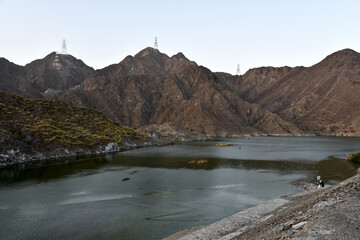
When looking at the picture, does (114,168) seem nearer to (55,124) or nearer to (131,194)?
(131,194)

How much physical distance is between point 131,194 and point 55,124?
205ft

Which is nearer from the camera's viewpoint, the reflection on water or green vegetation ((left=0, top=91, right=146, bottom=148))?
the reflection on water

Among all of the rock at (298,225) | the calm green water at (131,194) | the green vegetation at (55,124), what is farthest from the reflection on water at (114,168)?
the rock at (298,225)

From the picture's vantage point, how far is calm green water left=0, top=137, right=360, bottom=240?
966 inches

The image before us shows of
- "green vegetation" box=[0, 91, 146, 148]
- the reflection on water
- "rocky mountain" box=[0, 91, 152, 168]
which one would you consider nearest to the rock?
the reflection on water

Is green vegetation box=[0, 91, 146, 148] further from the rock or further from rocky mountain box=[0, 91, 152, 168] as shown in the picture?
the rock

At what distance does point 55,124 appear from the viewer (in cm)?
8938

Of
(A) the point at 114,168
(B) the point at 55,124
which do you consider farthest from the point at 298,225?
(B) the point at 55,124

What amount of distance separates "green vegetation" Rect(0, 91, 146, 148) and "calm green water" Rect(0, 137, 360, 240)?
16237 millimetres

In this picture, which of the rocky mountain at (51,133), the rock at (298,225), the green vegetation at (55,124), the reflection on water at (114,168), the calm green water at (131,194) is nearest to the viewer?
the rock at (298,225)

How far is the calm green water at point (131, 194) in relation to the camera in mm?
24547

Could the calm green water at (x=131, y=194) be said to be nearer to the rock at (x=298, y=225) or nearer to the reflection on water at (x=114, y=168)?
the reflection on water at (x=114, y=168)

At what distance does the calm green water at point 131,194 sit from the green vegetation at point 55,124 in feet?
53.3

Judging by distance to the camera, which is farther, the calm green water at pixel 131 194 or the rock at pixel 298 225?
the calm green water at pixel 131 194
